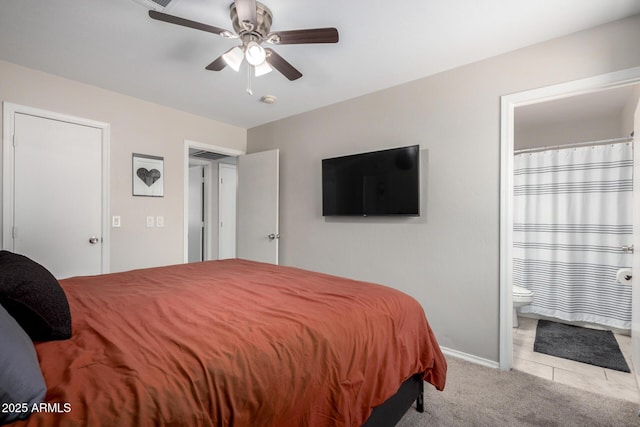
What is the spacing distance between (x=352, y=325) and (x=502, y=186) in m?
1.76

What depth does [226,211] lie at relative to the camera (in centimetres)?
538

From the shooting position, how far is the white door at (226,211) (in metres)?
5.29

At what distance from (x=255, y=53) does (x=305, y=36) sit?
12.0 inches

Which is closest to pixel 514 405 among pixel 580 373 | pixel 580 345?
pixel 580 373

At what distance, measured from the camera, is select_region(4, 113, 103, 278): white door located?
8.27ft

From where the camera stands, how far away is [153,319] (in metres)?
1.17

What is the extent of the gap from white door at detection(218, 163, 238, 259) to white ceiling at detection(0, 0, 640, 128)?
2.42 m

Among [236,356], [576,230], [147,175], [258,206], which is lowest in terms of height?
[236,356]

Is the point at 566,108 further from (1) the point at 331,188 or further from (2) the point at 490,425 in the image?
(2) the point at 490,425

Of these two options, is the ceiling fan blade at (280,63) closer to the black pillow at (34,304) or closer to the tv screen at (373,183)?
the tv screen at (373,183)

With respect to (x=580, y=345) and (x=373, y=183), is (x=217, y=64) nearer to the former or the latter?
(x=373, y=183)

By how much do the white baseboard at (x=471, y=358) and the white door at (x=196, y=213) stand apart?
4.42 meters

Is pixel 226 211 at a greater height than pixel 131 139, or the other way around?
pixel 131 139

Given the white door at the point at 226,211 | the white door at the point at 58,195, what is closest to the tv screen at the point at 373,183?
the white door at the point at 58,195
